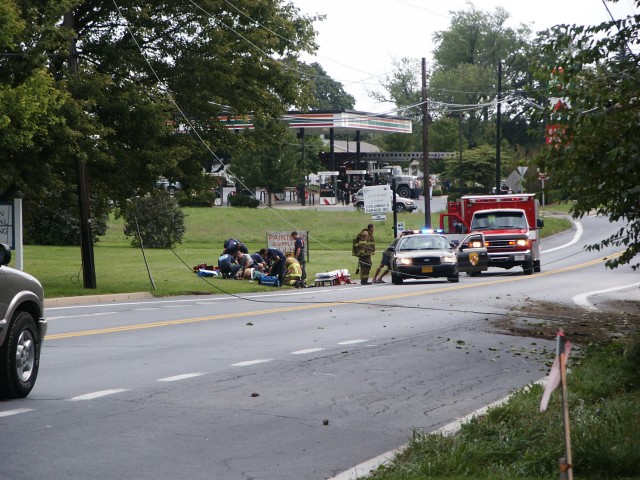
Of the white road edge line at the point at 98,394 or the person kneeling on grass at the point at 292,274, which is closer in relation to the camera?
the white road edge line at the point at 98,394

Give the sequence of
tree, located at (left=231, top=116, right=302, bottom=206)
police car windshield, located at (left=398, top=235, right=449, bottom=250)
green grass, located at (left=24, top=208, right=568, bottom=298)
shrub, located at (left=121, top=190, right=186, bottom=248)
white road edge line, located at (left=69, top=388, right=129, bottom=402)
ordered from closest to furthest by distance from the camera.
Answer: white road edge line, located at (left=69, top=388, right=129, bottom=402) → green grass, located at (left=24, top=208, right=568, bottom=298) → police car windshield, located at (left=398, top=235, right=449, bottom=250) → shrub, located at (left=121, top=190, right=186, bottom=248) → tree, located at (left=231, top=116, right=302, bottom=206)

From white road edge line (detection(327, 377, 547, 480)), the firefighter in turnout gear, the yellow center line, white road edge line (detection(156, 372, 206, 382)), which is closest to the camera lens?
white road edge line (detection(327, 377, 547, 480))

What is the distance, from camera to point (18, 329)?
10414mm

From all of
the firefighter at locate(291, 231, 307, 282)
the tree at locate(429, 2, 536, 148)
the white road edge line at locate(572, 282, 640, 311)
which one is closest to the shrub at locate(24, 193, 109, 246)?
the firefighter at locate(291, 231, 307, 282)

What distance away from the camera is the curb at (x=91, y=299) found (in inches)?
1000

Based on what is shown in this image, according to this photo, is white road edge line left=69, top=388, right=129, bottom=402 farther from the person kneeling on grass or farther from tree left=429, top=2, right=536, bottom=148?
tree left=429, top=2, right=536, bottom=148

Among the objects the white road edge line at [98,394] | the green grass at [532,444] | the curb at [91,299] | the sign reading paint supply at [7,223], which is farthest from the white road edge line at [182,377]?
the sign reading paint supply at [7,223]

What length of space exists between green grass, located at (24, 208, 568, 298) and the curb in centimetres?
56

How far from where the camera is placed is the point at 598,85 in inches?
539

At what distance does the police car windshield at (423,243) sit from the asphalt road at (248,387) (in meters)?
11.5

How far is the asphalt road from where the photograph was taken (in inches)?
320

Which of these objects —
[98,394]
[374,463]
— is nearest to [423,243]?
[98,394]

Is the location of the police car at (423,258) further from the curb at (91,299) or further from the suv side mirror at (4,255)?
the suv side mirror at (4,255)

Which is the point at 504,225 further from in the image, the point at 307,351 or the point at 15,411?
the point at 15,411
